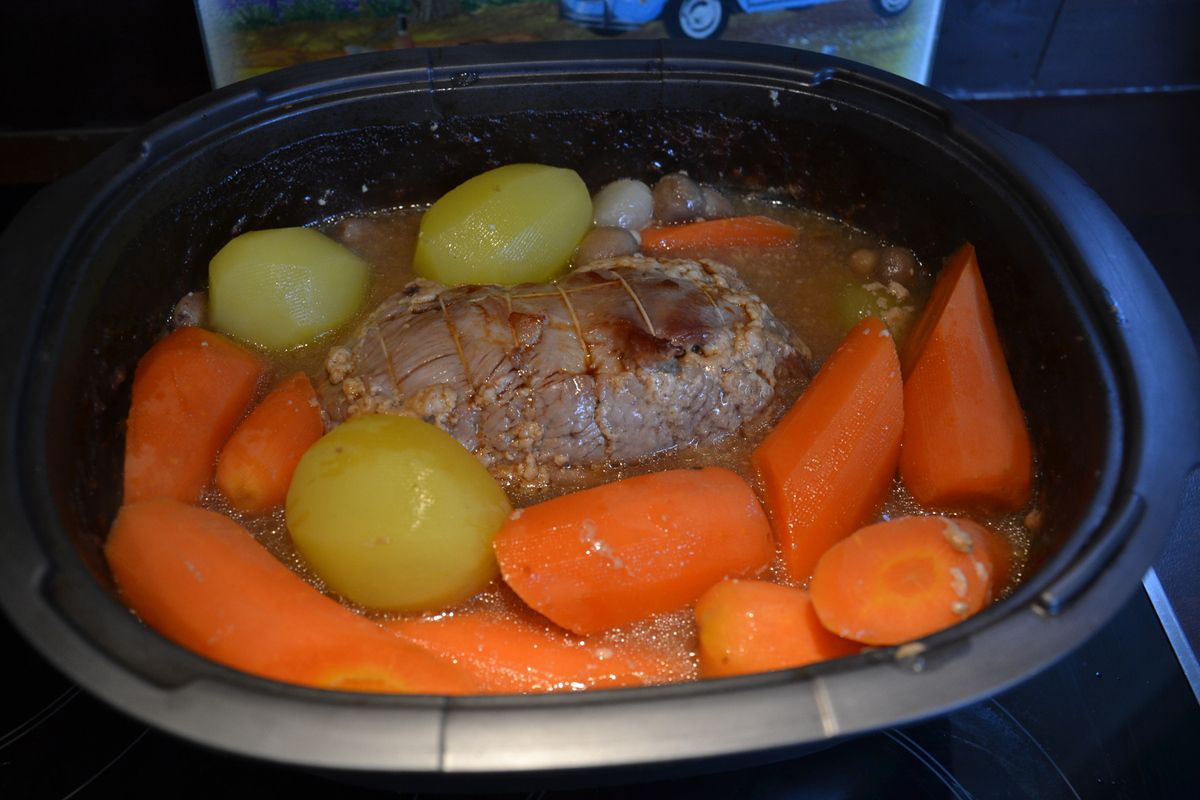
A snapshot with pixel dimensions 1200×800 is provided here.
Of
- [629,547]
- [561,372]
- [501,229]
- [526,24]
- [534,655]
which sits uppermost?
[526,24]

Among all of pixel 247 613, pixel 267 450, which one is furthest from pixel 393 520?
pixel 267 450

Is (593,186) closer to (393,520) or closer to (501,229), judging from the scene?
(501,229)

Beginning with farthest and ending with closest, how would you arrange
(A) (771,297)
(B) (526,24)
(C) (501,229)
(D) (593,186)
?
(B) (526,24) < (D) (593,186) < (A) (771,297) < (C) (501,229)

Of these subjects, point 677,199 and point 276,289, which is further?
point 677,199

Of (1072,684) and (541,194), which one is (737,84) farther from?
(1072,684)

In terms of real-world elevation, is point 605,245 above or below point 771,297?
above
